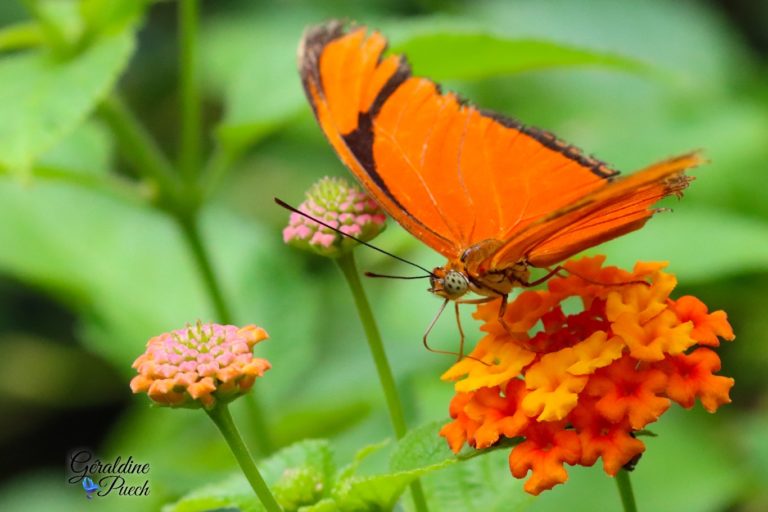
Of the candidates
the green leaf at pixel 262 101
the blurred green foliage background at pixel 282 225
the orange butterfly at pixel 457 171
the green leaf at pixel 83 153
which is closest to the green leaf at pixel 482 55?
the blurred green foliage background at pixel 282 225

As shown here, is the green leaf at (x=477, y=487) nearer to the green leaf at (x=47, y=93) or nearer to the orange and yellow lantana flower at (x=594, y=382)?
the orange and yellow lantana flower at (x=594, y=382)

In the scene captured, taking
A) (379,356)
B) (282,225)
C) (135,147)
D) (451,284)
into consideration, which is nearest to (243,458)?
(379,356)

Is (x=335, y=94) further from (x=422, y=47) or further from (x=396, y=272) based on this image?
(x=396, y=272)

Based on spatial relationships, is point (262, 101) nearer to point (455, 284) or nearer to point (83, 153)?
point (83, 153)

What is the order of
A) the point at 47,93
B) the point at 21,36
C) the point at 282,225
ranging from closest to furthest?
the point at 47,93, the point at 21,36, the point at 282,225

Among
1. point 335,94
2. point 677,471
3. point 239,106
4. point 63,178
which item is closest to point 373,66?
point 335,94
